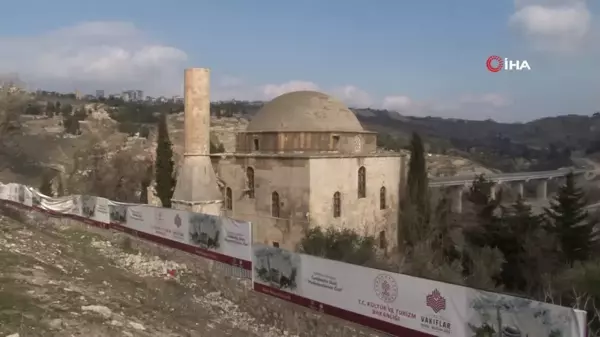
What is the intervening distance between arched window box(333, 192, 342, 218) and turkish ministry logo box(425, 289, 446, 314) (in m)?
12.3

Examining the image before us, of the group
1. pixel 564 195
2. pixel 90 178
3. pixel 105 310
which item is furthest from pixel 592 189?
pixel 105 310

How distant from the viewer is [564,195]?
25.6m

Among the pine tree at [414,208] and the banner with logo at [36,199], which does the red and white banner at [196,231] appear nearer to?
the banner with logo at [36,199]

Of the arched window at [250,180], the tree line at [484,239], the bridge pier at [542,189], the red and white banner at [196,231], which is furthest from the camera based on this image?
the bridge pier at [542,189]

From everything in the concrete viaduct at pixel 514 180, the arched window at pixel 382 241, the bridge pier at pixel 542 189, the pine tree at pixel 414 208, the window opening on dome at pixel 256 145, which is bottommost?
the bridge pier at pixel 542 189

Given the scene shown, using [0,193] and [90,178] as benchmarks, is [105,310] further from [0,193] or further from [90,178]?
[90,178]

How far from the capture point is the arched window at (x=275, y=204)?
20734mm

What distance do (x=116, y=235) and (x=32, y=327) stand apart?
11.5 meters

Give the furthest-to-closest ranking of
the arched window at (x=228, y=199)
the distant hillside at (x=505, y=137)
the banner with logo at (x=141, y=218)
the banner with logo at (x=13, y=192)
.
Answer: the distant hillside at (x=505, y=137) < the banner with logo at (x=13, y=192) < the arched window at (x=228, y=199) < the banner with logo at (x=141, y=218)

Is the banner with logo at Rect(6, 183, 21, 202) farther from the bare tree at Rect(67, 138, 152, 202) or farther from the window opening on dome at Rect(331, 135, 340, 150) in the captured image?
the window opening on dome at Rect(331, 135, 340, 150)

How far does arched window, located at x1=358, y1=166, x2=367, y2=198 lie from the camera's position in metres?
21.5

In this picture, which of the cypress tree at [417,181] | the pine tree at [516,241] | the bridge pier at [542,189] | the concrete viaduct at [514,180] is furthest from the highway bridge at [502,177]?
the cypress tree at [417,181]

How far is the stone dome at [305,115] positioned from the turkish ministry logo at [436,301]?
46.5 feet

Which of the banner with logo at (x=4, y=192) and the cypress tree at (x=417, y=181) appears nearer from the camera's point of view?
the cypress tree at (x=417, y=181)
